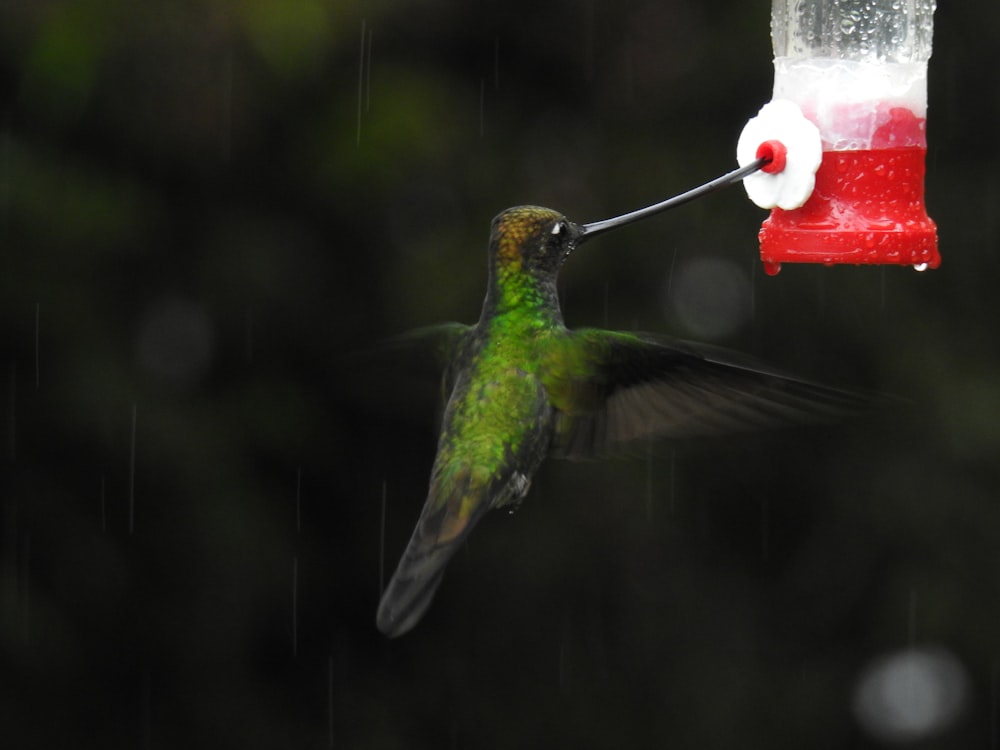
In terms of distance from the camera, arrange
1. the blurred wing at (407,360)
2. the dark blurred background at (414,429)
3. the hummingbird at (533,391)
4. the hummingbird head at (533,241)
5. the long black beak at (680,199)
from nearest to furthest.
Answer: the long black beak at (680,199) < the hummingbird at (533,391) < the hummingbird head at (533,241) < the blurred wing at (407,360) < the dark blurred background at (414,429)

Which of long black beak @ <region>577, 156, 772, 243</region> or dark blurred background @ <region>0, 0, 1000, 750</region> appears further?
dark blurred background @ <region>0, 0, 1000, 750</region>

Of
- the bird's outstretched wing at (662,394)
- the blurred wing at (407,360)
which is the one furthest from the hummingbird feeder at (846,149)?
the blurred wing at (407,360)

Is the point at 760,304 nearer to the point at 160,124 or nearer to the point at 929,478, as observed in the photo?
the point at 929,478

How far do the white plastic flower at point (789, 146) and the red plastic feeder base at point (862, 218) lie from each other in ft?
0.18

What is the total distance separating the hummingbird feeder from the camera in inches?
107

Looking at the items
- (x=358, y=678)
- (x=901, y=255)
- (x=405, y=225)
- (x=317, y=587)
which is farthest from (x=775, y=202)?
(x=358, y=678)

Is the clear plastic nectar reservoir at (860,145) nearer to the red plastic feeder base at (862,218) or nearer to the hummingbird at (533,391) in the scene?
Answer: the red plastic feeder base at (862,218)

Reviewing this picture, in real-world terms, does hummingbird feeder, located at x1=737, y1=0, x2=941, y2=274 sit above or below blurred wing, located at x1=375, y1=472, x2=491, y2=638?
above

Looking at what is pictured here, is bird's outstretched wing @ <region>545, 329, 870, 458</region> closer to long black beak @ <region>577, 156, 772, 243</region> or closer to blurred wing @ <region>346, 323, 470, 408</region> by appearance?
long black beak @ <region>577, 156, 772, 243</region>

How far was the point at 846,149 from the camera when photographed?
2779 mm

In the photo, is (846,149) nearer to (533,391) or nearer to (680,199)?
(680,199)

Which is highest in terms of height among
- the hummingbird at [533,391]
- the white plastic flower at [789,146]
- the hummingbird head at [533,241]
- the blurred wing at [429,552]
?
the white plastic flower at [789,146]

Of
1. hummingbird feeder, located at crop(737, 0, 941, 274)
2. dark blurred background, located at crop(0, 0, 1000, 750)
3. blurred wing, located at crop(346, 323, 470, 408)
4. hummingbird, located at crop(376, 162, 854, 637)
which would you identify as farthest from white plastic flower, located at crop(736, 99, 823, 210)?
dark blurred background, located at crop(0, 0, 1000, 750)

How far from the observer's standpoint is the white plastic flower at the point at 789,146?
271 centimetres
